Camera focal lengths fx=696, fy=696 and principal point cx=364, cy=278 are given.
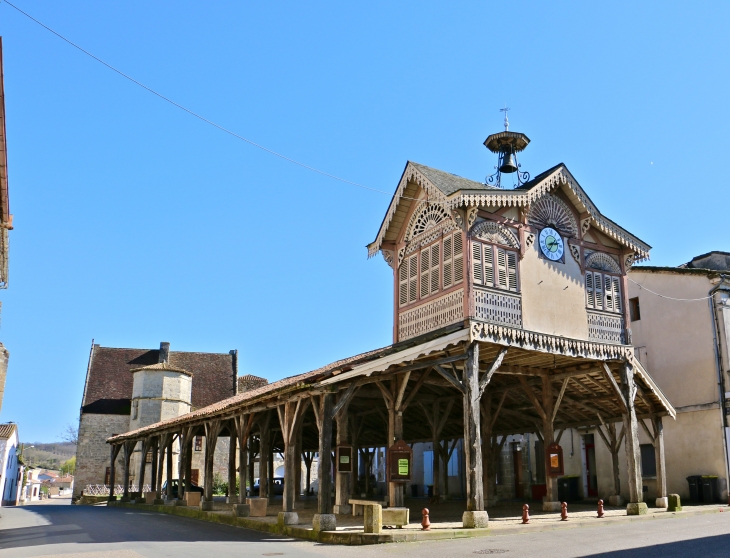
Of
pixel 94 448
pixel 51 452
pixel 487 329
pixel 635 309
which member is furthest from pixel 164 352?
pixel 51 452

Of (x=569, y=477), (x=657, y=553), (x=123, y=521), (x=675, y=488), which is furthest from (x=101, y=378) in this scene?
(x=657, y=553)

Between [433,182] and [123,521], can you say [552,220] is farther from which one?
[123,521]

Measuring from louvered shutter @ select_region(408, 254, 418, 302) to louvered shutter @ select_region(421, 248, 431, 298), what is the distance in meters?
0.28

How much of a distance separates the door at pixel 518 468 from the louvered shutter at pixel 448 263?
15.1 meters

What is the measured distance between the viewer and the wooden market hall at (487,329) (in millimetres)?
14617

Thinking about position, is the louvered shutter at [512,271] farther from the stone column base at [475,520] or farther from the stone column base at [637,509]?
the stone column base at [637,509]

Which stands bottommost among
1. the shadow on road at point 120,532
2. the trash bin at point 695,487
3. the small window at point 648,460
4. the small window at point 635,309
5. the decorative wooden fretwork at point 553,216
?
the shadow on road at point 120,532

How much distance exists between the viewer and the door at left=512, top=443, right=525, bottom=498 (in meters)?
28.0

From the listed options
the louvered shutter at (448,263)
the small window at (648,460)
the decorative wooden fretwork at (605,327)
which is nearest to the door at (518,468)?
the small window at (648,460)

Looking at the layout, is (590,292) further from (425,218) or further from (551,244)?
(425,218)

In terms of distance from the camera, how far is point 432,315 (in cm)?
1602

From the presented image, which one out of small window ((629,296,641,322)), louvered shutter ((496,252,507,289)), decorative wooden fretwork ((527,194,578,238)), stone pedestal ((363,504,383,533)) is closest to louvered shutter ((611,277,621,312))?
decorative wooden fretwork ((527,194,578,238))

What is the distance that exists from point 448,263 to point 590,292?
3.92 meters

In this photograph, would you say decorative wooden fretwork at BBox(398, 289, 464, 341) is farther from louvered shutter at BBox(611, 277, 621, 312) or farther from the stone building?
the stone building
